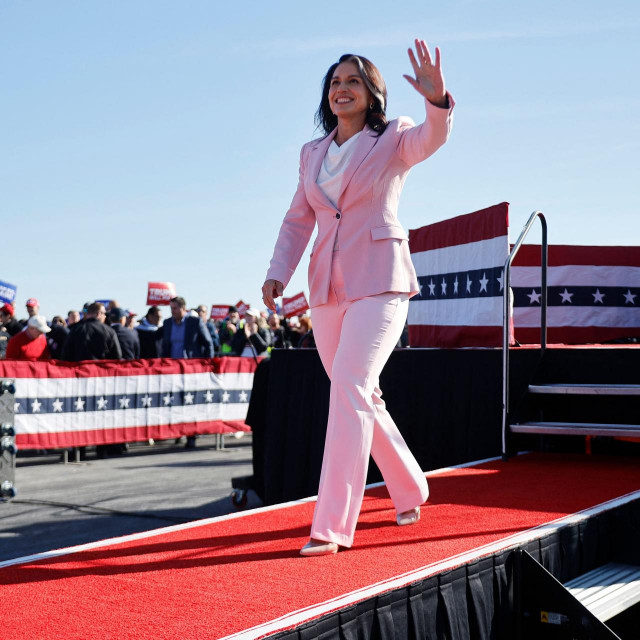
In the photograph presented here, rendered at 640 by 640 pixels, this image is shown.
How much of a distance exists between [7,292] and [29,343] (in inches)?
223

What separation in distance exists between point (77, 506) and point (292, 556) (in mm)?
5487

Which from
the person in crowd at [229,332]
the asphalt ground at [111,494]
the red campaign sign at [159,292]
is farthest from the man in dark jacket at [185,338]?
the red campaign sign at [159,292]

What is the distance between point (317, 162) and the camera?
379 cm

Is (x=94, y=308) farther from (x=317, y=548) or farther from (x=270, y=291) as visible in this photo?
(x=317, y=548)

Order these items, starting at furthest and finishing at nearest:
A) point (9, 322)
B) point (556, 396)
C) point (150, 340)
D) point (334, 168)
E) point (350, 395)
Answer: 1. point (9, 322)
2. point (150, 340)
3. point (556, 396)
4. point (334, 168)
5. point (350, 395)

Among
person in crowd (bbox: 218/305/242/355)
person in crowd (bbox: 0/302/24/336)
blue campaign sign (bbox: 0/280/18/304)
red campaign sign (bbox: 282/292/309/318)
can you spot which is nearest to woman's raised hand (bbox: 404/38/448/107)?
person in crowd (bbox: 0/302/24/336)

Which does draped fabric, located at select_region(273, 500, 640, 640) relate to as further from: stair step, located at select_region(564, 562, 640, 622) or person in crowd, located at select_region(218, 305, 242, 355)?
person in crowd, located at select_region(218, 305, 242, 355)

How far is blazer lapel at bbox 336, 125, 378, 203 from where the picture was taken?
141 inches

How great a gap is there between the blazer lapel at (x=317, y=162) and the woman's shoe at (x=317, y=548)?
4.41 feet

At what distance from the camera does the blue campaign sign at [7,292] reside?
57.4ft

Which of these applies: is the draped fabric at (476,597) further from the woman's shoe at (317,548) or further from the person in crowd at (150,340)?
the person in crowd at (150,340)

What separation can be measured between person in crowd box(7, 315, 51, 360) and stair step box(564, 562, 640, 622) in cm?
986

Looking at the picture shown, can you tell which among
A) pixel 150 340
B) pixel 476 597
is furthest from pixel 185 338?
pixel 476 597

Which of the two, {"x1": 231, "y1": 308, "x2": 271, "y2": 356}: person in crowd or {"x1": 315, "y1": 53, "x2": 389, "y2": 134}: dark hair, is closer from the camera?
{"x1": 315, "y1": 53, "x2": 389, "y2": 134}: dark hair
